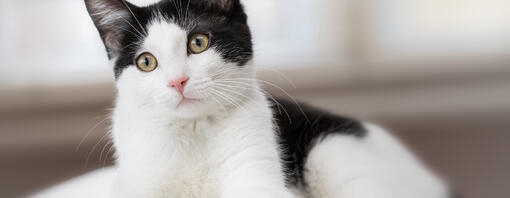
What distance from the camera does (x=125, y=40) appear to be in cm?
90

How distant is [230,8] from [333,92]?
1.02m

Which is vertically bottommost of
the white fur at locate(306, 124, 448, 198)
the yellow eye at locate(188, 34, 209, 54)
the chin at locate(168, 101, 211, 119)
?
the white fur at locate(306, 124, 448, 198)

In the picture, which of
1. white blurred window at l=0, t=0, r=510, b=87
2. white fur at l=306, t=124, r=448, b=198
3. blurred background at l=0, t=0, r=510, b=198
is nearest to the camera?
white fur at l=306, t=124, r=448, b=198

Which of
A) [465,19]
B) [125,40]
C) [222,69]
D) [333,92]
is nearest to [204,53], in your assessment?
[222,69]

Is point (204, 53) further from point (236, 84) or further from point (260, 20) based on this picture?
point (260, 20)

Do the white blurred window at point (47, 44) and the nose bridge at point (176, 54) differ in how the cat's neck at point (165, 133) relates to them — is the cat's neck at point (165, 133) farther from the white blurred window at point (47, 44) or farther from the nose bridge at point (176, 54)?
the white blurred window at point (47, 44)

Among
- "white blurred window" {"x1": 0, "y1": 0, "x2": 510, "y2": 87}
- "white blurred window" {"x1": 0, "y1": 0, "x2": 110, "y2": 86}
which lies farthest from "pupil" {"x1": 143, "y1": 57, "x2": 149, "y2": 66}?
"white blurred window" {"x1": 0, "y1": 0, "x2": 110, "y2": 86}

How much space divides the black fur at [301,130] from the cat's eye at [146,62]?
26 centimetres

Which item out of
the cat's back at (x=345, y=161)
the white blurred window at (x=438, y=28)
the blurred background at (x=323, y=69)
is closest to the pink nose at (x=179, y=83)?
the cat's back at (x=345, y=161)

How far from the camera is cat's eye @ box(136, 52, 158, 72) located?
2.79 ft

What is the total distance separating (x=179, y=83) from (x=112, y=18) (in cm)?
18

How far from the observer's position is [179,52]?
833 mm

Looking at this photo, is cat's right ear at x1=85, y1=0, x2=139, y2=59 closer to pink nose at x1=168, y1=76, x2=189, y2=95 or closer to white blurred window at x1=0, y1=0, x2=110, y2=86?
pink nose at x1=168, y1=76, x2=189, y2=95

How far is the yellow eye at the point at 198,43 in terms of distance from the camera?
857 mm
